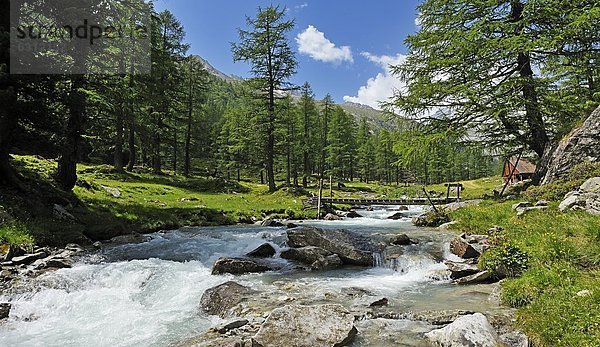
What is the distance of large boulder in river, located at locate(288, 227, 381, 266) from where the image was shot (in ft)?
40.1

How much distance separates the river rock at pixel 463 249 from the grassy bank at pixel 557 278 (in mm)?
862

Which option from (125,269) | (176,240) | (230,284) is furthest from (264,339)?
(176,240)

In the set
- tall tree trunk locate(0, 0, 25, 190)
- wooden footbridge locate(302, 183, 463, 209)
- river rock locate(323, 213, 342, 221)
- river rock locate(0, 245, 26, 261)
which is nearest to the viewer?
river rock locate(0, 245, 26, 261)

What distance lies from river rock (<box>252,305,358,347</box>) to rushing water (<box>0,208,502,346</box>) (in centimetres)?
39

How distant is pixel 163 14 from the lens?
42.4 metres

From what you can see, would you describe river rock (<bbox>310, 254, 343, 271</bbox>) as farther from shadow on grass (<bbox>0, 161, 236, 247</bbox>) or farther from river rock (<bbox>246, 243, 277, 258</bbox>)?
shadow on grass (<bbox>0, 161, 236, 247</bbox>)

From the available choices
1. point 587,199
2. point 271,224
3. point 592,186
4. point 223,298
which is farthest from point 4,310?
point 592,186

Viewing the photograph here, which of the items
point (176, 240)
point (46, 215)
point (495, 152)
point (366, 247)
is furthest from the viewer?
point (495, 152)

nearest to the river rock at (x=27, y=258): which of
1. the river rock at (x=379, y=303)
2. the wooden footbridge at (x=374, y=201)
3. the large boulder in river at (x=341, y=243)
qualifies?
the large boulder in river at (x=341, y=243)

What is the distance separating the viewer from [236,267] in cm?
1127

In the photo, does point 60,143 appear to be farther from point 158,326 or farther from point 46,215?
point 158,326

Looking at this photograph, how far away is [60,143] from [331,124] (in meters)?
53.0

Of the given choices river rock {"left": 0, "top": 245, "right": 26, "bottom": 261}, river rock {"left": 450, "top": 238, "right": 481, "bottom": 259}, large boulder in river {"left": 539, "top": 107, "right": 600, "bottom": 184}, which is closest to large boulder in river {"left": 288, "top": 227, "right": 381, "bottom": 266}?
river rock {"left": 450, "top": 238, "right": 481, "bottom": 259}

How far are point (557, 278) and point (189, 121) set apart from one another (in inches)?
1787
